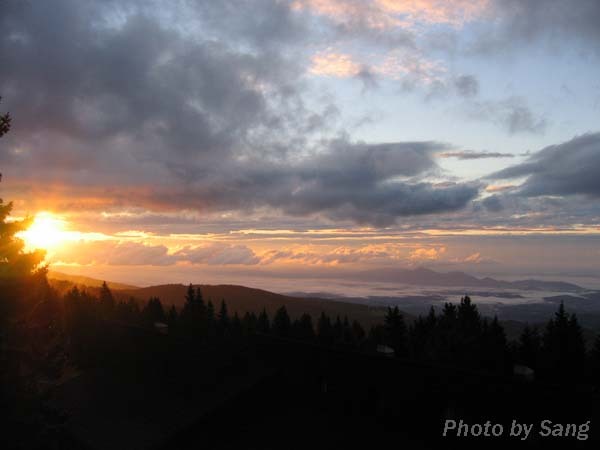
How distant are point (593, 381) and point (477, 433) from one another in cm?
4753

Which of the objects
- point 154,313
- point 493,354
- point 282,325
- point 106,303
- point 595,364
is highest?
point 106,303

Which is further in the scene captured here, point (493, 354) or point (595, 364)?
point (493, 354)

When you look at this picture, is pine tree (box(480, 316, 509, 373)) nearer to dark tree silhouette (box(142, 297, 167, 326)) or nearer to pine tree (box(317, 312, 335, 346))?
pine tree (box(317, 312, 335, 346))

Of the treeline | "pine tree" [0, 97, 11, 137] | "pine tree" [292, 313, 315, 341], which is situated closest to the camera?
"pine tree" [0, 97, 11, 137]

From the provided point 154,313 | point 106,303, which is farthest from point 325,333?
point 106,303

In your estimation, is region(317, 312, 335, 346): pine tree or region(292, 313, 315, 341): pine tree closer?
region(317, 312, 335, 346): pine tree

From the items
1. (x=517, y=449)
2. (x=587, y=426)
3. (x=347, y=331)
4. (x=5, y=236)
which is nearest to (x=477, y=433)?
(x=517, y=449)

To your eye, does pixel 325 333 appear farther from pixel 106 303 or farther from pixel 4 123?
pixel 4 123

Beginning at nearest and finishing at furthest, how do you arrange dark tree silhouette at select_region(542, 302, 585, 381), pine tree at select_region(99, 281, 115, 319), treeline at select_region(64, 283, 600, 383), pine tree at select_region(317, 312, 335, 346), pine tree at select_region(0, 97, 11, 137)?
pine tree at select_region(0, 97, 11, 137), treeline at select_region(64, 283, 600, 383), dark tree silhouette at select_region(542, 302, 585, 381), pine tree at select_region(317, 312, 335, 346), pine tree at select_region(99, 281, 115, 319)

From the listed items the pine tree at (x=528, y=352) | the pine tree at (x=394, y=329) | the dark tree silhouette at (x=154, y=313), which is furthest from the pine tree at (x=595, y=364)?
the dark tree silhouette at (x=154, y=313)

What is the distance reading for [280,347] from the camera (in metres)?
23.9

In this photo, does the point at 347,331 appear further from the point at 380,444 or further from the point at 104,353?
the point at 380,444

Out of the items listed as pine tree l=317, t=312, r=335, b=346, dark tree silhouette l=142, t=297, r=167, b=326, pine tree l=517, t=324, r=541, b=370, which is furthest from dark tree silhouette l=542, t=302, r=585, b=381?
dark tree silhouette l=142, t=297, r=167, b=326

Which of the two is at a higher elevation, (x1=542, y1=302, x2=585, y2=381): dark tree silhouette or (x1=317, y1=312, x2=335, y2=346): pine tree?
(x1=542, y1=302, x2=585, y2=381): dark tree silhouette
